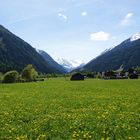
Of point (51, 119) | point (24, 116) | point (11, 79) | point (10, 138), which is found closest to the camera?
point (10, 138)

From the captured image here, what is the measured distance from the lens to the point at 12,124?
19438 mm

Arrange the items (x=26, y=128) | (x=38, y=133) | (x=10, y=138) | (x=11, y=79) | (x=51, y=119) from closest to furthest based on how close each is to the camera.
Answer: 1. (x=10, y=138)
2. (x=38, y=133)
3. (x=26, y=128)
4. (x=51, y=119)
5. (x=11, y=79)

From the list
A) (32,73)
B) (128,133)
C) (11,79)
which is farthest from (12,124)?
(32,73)

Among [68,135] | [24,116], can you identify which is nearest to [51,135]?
[68,135]

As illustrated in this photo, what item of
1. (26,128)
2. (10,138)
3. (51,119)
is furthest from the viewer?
(51,119)

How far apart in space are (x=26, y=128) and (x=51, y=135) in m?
2.42

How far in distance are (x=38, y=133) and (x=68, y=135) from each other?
1.60m

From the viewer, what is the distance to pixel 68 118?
21078 millimetres

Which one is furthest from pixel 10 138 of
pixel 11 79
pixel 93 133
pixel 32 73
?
pixel 32 73

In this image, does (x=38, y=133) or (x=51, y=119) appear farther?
(x=51, y=119)

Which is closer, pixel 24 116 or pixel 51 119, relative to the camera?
pixel 51 119

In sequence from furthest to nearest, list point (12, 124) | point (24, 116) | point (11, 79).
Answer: point (11, 79) → point (24, 116) → point (12, 124)

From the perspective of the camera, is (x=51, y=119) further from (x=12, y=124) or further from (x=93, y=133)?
(x=93, y=133)

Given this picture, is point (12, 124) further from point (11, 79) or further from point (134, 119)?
point (11, 79)
